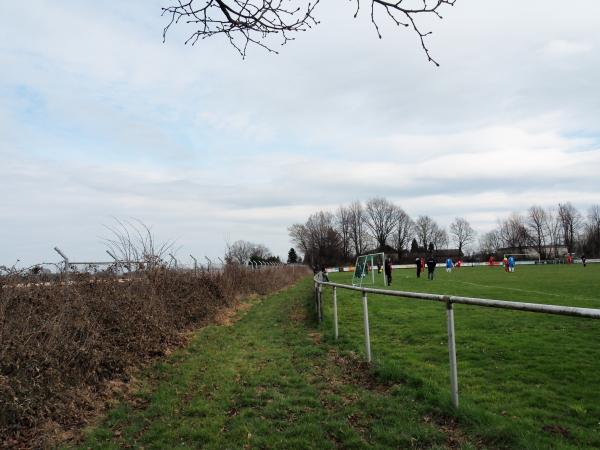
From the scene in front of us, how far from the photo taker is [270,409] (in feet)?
17.6

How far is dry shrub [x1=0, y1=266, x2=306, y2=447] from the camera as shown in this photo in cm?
486

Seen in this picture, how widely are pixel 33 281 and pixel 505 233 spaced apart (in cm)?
13963

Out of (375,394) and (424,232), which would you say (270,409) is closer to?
(375,394)

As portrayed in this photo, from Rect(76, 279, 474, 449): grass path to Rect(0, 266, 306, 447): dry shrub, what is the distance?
0.49 meters

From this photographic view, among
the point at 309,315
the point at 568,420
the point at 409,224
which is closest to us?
the point at 568,420

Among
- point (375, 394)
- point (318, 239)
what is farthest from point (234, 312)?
point (318, 239)

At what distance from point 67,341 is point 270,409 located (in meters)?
2.62

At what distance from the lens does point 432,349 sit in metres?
8.21

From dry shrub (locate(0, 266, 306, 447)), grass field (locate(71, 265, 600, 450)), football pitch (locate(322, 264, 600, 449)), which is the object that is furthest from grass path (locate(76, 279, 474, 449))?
dry shrub (locate(0, 266, 306, 447))

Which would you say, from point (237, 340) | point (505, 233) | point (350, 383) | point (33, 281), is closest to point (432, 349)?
point (350, 383)

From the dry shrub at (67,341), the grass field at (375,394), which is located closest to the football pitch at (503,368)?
the grass field at (375,394)

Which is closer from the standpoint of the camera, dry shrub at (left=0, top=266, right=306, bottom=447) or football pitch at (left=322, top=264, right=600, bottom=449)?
football pitch at (left=322, top=264, right=600, bottom=449)

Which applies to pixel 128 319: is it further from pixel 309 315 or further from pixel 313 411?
pixel 309 315

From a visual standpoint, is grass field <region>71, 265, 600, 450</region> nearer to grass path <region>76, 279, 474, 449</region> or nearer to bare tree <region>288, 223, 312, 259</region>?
grass path <region>76, 279, 474, 449</region>
